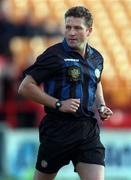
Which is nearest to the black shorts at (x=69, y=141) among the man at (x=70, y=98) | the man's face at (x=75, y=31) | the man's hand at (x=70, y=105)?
the man at (x=70, y=98)

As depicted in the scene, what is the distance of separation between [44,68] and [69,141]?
0.61 metres

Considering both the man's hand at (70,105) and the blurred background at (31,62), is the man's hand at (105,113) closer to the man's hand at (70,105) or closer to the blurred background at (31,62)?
the man's hand at (70,105)

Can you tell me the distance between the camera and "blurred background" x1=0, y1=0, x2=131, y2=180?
11.2 meters

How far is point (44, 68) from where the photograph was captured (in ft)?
18.7

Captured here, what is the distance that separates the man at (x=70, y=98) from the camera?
5656mm

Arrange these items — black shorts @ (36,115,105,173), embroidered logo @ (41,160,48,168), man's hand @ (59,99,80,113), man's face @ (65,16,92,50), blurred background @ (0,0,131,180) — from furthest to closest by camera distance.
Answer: blurred background @ (0,0,131,180) → embroidered logo @ (41,160,48,168) → black shorts @ (36,115,105,173) → man's face @ (65,16,92,50) → man's hand @ (59,99,80,113)

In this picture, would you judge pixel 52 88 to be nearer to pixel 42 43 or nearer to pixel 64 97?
pixel 64 97

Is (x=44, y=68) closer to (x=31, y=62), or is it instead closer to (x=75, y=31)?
(x=75, y=31)

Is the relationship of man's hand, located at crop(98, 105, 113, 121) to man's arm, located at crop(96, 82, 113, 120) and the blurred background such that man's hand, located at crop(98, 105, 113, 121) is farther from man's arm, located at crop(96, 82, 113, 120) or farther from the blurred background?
the blurred background

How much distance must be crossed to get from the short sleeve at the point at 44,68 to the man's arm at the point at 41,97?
0.04 metres

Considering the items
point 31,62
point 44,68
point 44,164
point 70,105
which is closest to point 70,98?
point 70,105

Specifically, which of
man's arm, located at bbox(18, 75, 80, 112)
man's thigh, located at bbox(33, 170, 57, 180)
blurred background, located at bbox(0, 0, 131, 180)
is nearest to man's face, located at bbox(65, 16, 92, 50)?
man's arm, located at bbox(18, 75, 80, 112)

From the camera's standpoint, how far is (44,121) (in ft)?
19.4

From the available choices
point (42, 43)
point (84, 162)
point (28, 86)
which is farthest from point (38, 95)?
point (42, 43)
